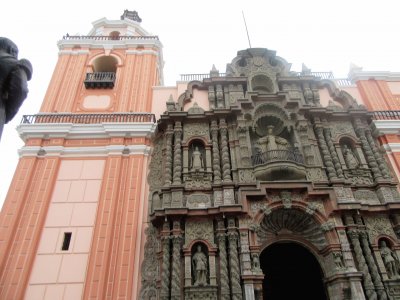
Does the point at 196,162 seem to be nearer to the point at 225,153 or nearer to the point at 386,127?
the point at 225,153

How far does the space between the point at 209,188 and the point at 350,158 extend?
5.35 meters

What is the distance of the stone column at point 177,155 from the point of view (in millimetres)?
10223

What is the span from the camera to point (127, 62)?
14500 mm

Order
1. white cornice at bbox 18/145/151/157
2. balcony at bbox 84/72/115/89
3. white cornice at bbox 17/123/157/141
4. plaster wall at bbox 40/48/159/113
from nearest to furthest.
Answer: white cornice at bbox 18/145/151/157 < white cornice at bbox 17/123/157/141 < plaster wall at bbox 40/48/159/113 < balcony at bbox 84/72/115/89

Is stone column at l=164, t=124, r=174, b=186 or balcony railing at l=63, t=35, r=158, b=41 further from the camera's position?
balcony railing at l=63, t=35, r=158, b=41

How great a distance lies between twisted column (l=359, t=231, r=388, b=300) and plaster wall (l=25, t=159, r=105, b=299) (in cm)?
801

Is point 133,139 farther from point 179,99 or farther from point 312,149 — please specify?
point 312,149

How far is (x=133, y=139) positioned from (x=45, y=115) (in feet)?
12.1

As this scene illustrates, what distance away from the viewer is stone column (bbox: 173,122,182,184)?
1022 centimetres

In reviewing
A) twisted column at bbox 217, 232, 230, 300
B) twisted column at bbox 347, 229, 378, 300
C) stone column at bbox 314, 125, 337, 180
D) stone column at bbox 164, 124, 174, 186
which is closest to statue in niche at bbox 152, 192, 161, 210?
stone column at bbox 164, 124, 174, 186

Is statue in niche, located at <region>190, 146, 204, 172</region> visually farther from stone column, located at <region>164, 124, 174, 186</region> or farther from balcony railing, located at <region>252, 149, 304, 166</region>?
balcony railing, located at <region>252, 149, 304, 166</region>

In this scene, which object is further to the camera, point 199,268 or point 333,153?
point 333,153

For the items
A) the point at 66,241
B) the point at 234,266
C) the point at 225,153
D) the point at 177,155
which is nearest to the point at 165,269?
the point at 234,266

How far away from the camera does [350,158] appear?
36.6 feet
